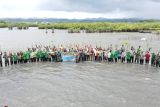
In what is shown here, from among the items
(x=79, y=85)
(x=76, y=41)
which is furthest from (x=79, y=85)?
(x=76, y=41)

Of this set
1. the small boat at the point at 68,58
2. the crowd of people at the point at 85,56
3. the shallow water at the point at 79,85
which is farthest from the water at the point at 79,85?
the crowd of people at the point at 85,56

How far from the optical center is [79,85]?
85.8 ft

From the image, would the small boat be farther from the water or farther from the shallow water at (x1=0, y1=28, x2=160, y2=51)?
the shallow water at (x1=0, y1=28, x2=160, y2=51)

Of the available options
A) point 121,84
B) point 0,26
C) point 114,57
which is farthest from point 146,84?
point 0,26

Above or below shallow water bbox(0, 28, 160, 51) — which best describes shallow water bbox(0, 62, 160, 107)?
below

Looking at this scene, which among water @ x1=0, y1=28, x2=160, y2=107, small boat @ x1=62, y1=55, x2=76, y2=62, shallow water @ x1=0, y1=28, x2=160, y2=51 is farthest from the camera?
shallow water @ x1=0, y1=28, x2=160, y2=51

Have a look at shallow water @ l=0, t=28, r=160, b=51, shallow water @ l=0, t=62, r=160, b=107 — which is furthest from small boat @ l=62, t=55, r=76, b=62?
shallow water @ l=0, t=28, r=160, b=51

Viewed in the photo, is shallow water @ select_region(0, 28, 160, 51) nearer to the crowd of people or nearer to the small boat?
the crowd of people

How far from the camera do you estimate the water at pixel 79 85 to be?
865 inches

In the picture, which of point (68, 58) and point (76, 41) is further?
point (76, 41)

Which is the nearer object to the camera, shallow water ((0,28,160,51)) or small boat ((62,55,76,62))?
small boat ((62,55,76,62))

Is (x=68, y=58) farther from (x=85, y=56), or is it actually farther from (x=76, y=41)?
(x=76, y=41)

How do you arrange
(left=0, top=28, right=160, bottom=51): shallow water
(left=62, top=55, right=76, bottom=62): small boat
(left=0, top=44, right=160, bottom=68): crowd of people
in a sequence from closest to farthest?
(left=0, top=44, right=160, bottom=68): crowd of people → (left=62, top=55, right=76, bottom=62): small boat → (left=0, top=28, right=160, bottom=51): shallow water

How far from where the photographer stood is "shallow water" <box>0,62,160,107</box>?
72.1ft
